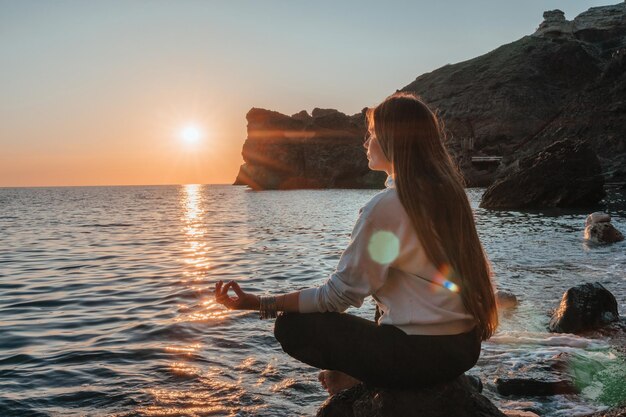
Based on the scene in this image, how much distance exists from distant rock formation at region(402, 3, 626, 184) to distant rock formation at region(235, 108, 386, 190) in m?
23.5

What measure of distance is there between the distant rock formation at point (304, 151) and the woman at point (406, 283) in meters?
129

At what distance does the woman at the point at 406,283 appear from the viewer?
3.04m

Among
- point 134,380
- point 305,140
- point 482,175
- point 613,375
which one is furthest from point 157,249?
point 305,140

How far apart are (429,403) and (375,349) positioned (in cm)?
55

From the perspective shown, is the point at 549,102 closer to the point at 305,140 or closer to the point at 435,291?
the point at 305,140

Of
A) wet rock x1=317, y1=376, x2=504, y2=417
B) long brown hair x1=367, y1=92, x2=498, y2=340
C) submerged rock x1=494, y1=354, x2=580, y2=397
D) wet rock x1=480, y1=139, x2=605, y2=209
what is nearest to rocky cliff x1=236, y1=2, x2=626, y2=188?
wet rock x1=480, y1=139, x2=605, y2=209

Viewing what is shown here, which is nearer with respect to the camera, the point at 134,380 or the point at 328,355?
the point at 328,355

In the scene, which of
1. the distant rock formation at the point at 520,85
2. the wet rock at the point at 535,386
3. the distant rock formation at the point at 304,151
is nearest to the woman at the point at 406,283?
the wet rock at the point at 535,386

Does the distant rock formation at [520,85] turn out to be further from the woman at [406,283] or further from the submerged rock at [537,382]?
the woman at [406,283]

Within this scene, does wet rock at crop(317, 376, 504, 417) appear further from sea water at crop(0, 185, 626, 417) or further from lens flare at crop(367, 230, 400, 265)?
sea water at crop(0, 185, 626, 417)

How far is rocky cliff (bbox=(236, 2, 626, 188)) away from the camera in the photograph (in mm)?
55375

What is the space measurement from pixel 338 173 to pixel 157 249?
11731 centimetres

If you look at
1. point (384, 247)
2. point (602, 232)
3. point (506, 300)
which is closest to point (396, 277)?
point (384, 247)

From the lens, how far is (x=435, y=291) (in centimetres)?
308
